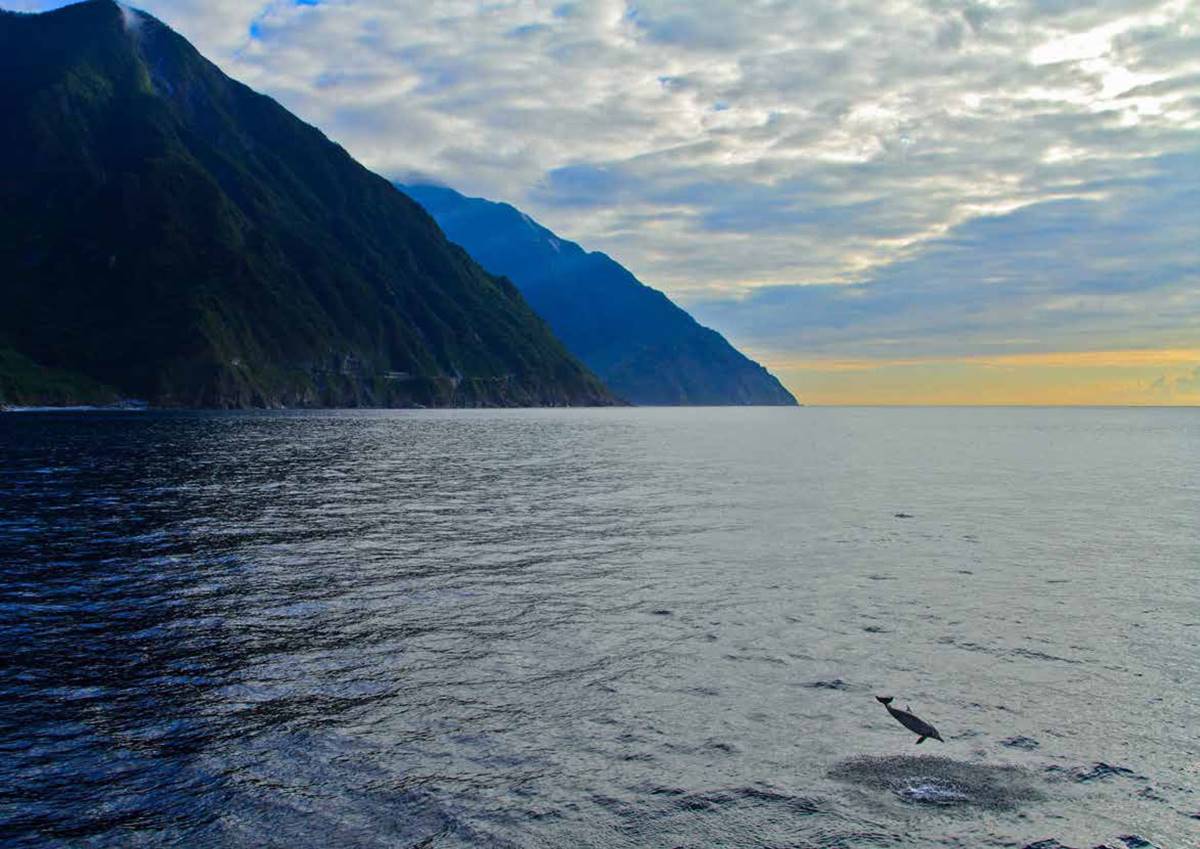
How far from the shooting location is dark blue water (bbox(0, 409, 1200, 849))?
Answer: 13422 millimetres

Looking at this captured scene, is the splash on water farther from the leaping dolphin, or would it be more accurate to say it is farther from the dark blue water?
the leaping dolphin

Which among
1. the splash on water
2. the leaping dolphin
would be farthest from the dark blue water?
the leaping dolphin

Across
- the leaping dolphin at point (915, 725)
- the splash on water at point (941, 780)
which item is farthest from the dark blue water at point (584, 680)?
the leaping dolphin at point (915, 725)

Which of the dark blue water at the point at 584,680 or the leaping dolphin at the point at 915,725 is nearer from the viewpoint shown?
the dark blue water at the point at 584,680

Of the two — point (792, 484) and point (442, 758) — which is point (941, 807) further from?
point (792, 484)

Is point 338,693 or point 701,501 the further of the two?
point 701,501

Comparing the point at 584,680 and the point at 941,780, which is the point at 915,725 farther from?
the point at 584,680

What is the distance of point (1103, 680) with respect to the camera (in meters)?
20.4

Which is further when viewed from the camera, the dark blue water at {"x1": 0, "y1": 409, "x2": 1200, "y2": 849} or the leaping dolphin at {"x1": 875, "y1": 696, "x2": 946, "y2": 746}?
the leaping dolphin at {"x1": 875, "y1": 696, "x2": 946, "y2": 746}

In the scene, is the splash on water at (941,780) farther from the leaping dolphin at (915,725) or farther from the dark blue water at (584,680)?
the leaping dolphin at (915,725)

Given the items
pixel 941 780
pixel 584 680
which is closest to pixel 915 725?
pixel 941 780

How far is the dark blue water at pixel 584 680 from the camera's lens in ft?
44.0

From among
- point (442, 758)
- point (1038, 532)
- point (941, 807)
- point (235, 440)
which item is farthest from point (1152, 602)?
point (235, 440)

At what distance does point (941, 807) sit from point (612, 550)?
78.1 feet
